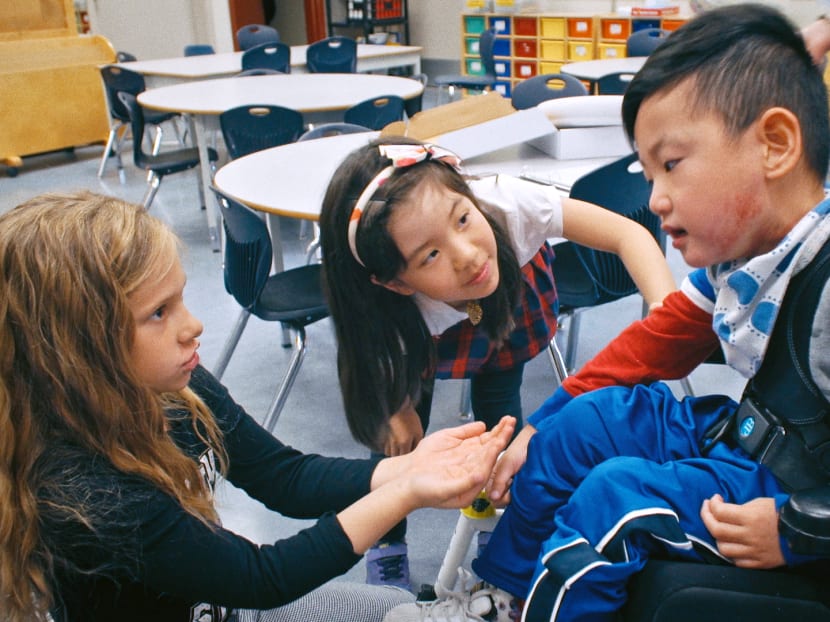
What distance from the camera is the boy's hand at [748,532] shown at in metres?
0.77

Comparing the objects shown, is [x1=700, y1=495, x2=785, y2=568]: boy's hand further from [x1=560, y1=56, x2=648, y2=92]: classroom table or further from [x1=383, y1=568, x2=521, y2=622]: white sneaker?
[x1=560, y1=56, x2=648, y2=92]: classroom table

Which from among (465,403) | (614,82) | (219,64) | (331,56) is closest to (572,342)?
(465,403)

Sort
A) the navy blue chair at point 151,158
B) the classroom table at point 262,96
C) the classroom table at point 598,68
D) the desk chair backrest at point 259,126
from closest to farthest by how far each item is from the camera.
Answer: the desk chair backrest at point 259,126, the classroom table at point 262,96, the navy blue chair at point 151,158, the classroom table at point 598,68

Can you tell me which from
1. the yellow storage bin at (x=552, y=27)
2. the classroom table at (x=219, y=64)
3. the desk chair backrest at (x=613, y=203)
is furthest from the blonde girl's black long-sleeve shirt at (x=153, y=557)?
the yellow storage bin at (x=552, y=27)

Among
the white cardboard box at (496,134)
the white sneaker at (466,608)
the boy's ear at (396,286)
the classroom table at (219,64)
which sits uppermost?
the classroom table at (219,64)

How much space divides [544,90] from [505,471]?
95.8 inches

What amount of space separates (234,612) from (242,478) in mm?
196

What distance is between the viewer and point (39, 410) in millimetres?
849

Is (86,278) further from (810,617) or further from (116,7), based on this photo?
(116,7)

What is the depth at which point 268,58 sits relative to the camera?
522 centimetres

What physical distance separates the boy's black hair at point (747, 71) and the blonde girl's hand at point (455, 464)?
0.48 m

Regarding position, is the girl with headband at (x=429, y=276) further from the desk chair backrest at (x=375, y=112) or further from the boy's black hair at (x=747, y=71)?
the desk chair backrest at (x=375, y=112)

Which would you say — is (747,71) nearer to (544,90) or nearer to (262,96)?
(544,90)

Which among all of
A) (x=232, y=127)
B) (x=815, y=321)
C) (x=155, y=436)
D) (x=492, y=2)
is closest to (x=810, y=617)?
(x=815, y=321)
